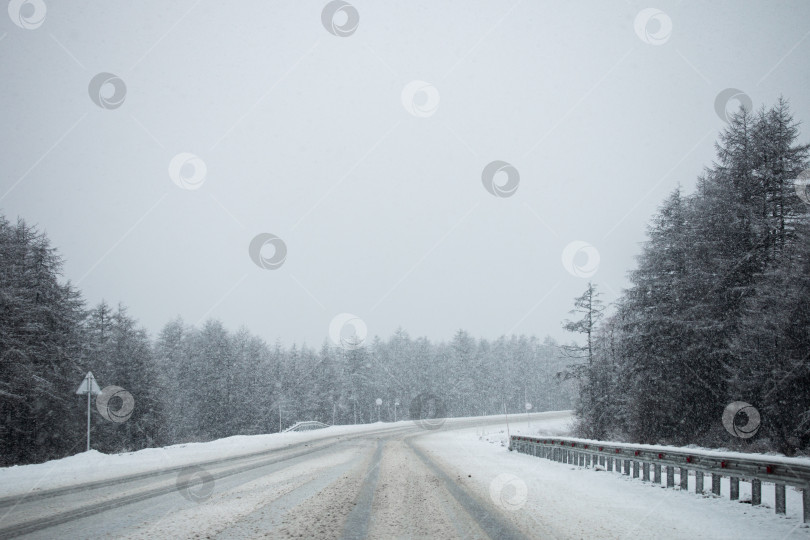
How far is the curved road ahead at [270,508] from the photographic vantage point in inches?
249

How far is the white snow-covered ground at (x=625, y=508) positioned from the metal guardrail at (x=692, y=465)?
0.86ft

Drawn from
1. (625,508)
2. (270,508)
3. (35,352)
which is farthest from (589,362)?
(35,352)

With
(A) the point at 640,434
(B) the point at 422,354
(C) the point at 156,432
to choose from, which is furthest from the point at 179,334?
(A) the point at 640,434

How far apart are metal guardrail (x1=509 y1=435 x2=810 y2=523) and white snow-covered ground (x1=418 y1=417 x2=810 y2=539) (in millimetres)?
262

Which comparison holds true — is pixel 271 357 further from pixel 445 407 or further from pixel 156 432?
pixel 156 432

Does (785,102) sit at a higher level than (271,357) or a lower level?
higher

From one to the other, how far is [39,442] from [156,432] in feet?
39.2

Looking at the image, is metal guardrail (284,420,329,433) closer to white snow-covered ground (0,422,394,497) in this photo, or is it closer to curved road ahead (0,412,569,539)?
white snow-covered ground (0,422,394,497)

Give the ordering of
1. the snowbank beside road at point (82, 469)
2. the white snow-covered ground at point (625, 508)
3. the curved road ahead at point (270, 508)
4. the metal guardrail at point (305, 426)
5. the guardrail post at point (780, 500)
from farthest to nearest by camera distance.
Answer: the metal guardrail at point (305, 426)
the snowbank beside road at point (82, 469)
the guardrail post at point (780, 500)
the white snow-covered ground at point (625, 508)
the curved road ahead at point (270, 508)

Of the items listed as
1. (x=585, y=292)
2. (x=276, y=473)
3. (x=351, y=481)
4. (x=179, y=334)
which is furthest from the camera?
A: (x=179, y=334)

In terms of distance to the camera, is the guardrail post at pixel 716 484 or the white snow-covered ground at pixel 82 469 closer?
the guardrail post at pixel 716 484

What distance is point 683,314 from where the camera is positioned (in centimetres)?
2270

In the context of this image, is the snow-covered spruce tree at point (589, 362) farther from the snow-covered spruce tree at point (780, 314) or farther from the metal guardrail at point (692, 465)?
the metal guardrail at point (692, 465)

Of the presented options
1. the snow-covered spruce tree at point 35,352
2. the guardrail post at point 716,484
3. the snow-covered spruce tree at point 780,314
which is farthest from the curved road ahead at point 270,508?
the snow-covered spruce tree at point 35,352
